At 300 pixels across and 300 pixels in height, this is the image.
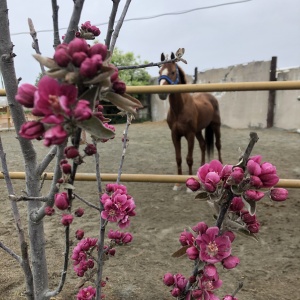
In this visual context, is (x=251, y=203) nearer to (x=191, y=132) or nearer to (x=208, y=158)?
(x=191, y=132)

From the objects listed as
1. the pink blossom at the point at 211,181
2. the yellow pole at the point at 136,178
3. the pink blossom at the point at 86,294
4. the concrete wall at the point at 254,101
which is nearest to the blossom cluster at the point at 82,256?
the pink blossom at the point at 86,294

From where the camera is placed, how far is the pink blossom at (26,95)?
1.34ft

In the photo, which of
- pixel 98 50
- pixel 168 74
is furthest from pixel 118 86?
pixel 168 74

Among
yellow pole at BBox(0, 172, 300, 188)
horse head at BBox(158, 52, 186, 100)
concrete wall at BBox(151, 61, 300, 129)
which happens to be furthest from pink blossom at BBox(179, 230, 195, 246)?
concrete wall at BBox(151, 61, 300, 129)

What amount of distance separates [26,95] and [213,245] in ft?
1.19

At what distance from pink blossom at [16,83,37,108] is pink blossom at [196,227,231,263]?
0.34m

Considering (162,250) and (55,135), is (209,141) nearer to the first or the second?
(162,250)

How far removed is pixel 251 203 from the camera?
526mm

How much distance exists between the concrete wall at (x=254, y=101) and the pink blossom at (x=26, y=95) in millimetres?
9690

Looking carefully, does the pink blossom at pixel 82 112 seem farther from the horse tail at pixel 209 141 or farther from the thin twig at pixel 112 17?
the horse tail at pixel 209 141

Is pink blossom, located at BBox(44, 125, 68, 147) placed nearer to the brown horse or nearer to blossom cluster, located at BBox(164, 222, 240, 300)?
blossom cluster, located at BBox(164, 222, 240, 300)

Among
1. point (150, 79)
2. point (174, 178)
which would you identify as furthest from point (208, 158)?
point (150, 79)

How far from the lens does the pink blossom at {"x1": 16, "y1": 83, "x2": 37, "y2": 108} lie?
0.41 meters

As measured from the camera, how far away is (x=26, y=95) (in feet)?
1.35
